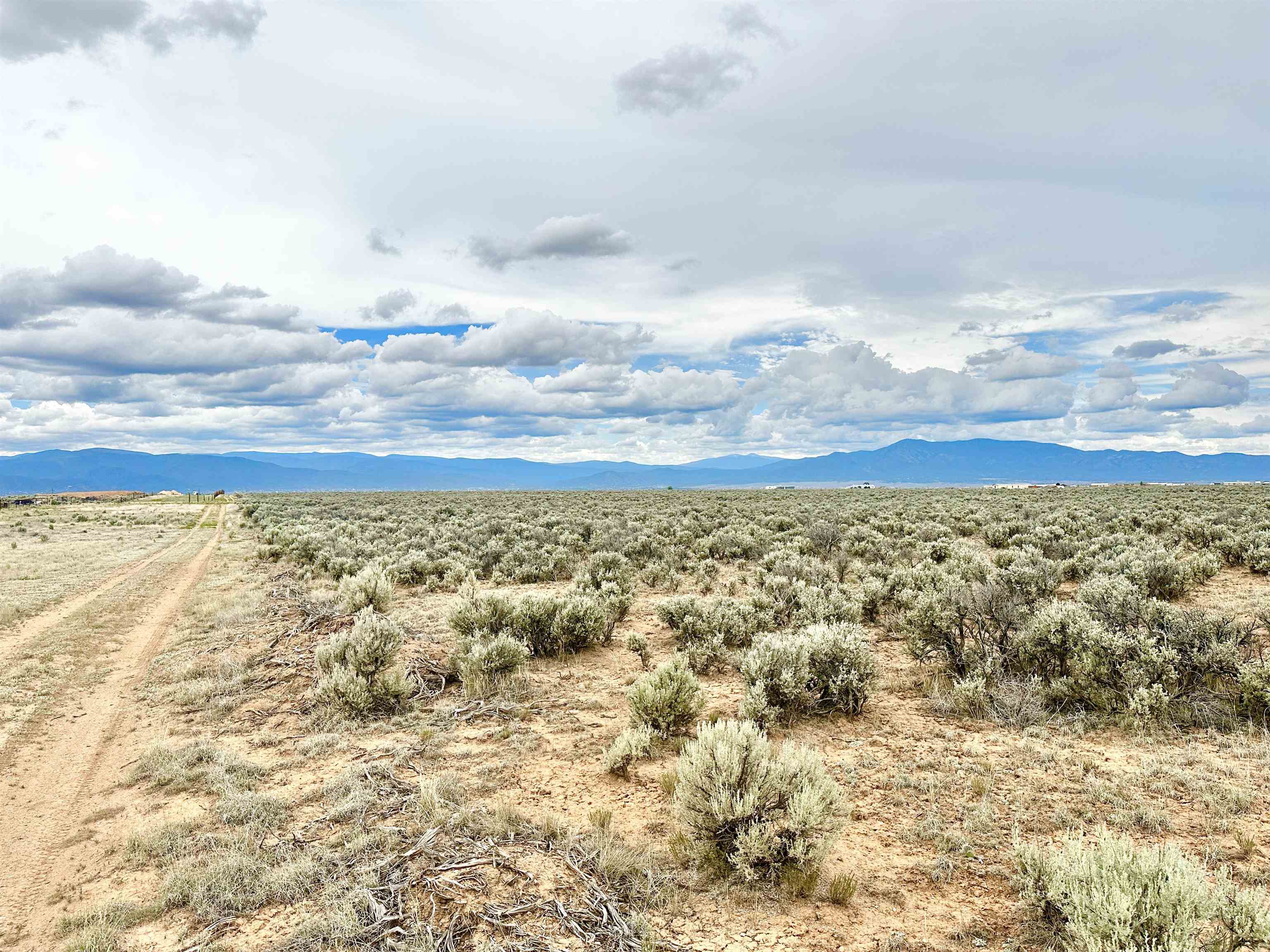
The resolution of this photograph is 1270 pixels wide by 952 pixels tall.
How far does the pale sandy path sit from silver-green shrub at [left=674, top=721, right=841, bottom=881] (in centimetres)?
487

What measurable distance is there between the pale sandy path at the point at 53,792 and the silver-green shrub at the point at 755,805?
487 centimetres

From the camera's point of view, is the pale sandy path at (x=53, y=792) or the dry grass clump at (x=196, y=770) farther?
the dry grass clump at (x=196, y=770)

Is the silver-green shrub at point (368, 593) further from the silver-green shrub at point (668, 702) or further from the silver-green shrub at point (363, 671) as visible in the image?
the silver-green shrub at point (668, 702)

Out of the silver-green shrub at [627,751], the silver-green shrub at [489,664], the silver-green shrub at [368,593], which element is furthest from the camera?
the silver-green shrub at [368,593]

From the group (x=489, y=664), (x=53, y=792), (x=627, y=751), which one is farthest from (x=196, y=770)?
(x=627, y=751)

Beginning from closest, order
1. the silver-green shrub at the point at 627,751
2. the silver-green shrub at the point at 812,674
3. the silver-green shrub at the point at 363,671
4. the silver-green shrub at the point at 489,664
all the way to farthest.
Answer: the silver-green shrub at the point at 627,751, the silver-green shrub at the point at 812,674, the silver-green shrub at the point at 363,671, the silver-green shrub at the point at 489,664

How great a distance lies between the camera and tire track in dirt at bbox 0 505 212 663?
1344cm

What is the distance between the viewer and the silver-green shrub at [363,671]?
917 cm

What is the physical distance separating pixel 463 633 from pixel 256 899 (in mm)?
6828

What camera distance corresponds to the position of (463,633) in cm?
1191

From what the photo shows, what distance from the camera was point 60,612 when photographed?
16547mm

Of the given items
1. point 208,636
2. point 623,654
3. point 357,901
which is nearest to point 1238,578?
point 623,654

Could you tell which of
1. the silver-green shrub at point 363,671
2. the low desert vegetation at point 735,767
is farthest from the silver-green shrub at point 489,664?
the silver-green shrub at point 363,671

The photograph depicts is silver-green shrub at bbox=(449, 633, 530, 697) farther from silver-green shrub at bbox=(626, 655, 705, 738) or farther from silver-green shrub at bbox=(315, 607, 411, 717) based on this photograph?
silver-green shrub at bbox=(626, 655, 705, 738)
